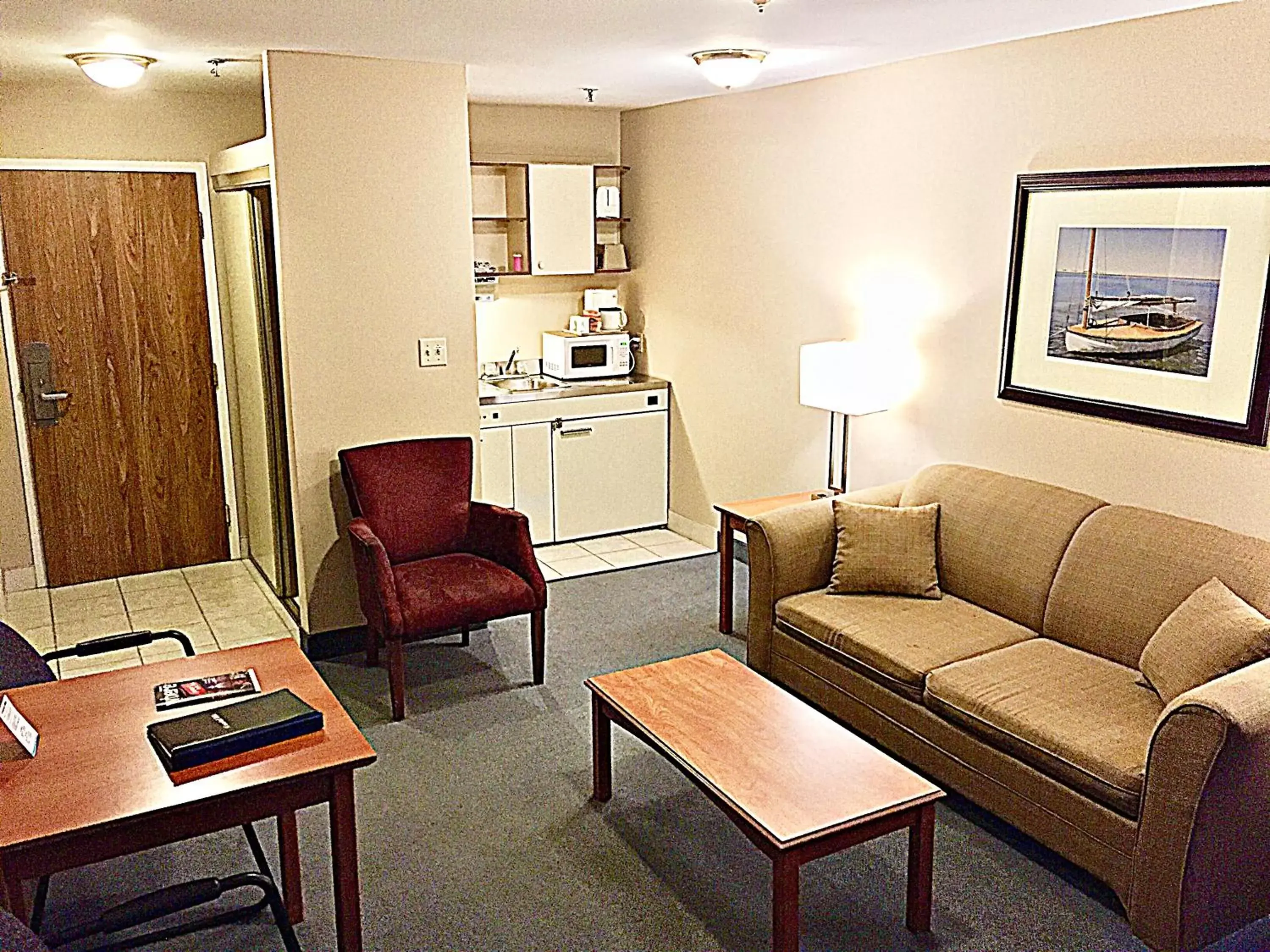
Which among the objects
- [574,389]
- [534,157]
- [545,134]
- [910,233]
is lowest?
[574,389]

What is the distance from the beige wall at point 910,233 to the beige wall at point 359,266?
4.93 ft

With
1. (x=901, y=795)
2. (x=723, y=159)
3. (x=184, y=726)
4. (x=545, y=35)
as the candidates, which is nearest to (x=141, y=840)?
(x=184, y=726)

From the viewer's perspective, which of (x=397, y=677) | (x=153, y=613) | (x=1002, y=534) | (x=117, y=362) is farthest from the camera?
(x=117, y=362)

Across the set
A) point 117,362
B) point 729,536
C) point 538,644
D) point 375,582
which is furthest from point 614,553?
point 117,362

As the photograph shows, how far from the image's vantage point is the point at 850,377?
4223 mm

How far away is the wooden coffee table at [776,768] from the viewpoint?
7.71ft

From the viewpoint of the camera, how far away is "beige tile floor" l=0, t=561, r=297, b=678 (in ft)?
14.3

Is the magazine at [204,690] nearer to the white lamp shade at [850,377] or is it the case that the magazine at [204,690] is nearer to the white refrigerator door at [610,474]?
the white lamp shade at [850,377]

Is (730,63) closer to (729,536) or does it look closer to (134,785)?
(729,536)

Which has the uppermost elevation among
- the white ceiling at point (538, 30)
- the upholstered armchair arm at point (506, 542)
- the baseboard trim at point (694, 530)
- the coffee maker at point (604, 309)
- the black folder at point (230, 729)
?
the white ceiling at point (538, 30)

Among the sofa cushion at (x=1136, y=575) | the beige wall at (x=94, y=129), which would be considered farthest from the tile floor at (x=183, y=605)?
the sofa cushion at (x=1136, y=575)

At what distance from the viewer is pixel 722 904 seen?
8.79ft

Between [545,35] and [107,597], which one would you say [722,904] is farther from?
[107,597]

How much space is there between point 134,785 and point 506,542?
83.8 inches
